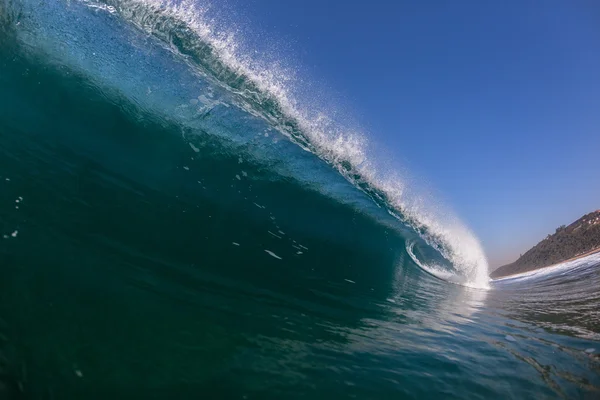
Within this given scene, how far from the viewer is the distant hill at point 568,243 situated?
1645 centimetres

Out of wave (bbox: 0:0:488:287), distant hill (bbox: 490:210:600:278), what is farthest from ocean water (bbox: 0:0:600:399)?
distant hill (bbox: 490:210:600:278)

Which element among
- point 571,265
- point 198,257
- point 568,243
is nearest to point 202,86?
point 198,257

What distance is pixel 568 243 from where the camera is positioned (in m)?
18.4

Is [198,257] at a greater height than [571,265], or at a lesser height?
lesser

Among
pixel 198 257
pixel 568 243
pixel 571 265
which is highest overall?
pixel 568 243

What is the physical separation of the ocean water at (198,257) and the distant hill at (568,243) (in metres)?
8.52

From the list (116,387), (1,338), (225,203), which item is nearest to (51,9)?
(225,203)

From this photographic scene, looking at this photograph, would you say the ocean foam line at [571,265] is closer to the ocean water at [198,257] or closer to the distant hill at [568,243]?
the ocean water at [198,257]

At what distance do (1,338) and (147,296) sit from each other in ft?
3.63

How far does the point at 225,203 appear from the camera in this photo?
5.99 metres

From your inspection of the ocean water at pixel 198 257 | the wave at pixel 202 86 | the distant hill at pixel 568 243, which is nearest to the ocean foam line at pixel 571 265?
the ocean water at pixel 198 257

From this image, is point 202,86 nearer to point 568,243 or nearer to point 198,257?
point 198,257

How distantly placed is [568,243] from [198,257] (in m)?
21.7

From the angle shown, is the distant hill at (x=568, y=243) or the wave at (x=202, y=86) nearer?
the wave at (x=202, y=86)
